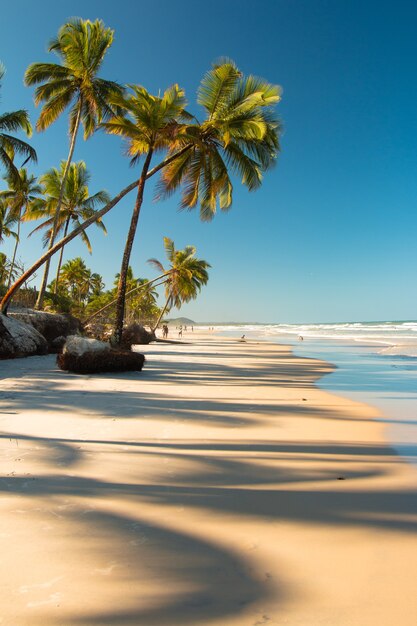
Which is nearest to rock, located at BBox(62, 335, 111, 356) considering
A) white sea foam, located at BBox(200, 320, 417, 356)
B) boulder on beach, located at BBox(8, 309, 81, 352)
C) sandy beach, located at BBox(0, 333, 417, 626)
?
sandy beach, located at BBox(0, 333, 417, 626)

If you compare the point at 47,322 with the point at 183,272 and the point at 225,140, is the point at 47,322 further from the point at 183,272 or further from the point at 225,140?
the point at 183,272

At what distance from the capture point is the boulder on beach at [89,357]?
33.6ft

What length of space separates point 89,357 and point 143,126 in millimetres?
7949

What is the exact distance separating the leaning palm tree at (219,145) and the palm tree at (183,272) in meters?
19.0

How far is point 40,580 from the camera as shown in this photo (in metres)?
2.00

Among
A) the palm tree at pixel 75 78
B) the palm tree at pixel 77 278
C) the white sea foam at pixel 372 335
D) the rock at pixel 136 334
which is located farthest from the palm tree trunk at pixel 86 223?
the palm tree at pixel 77 278

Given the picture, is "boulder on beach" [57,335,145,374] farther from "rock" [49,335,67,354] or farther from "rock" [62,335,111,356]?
"rock" [49,335,67,354]

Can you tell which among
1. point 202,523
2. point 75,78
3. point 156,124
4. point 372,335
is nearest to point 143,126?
point 156,124

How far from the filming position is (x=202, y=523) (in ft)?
8.77

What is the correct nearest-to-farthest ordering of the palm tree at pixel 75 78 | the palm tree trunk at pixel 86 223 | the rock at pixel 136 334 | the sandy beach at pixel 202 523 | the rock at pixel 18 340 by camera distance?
1. the sandy beach at pixel 202 523
2. the rock at pixel 18 340
3. the palm tree trunk at pixel 86 223
4. the palm tree at pixel 75 78
5. the rock at pixel 136 334

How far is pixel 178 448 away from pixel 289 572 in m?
2.38

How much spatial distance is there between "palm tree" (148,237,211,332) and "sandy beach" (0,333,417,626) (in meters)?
30.3

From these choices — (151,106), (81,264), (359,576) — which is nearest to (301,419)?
(359,576)

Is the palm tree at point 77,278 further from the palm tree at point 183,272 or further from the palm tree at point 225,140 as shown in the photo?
the palm tree at point 225,140
